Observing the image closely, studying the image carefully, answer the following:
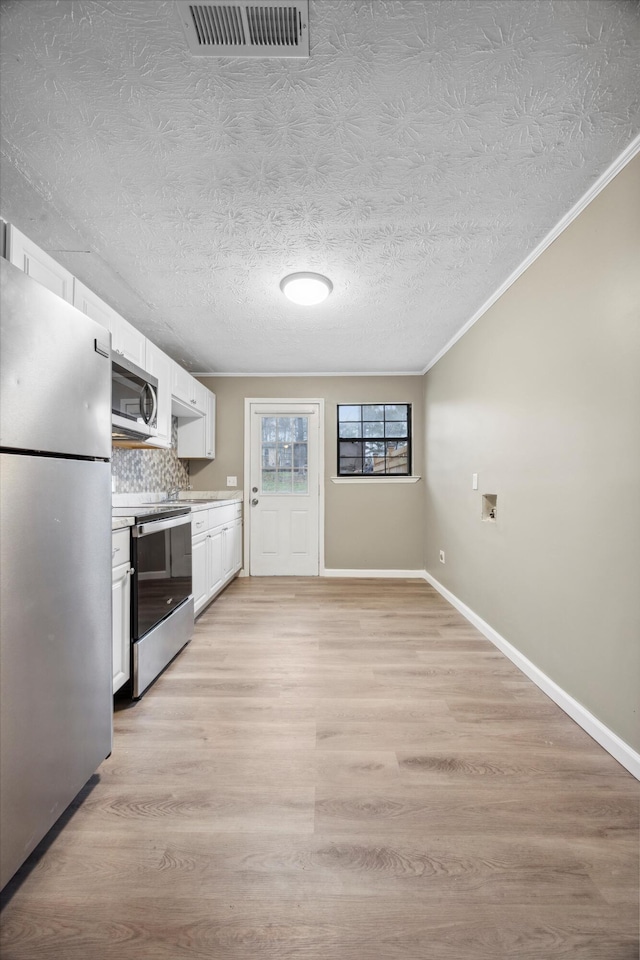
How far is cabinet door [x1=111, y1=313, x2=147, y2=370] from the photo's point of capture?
A: 263 cm

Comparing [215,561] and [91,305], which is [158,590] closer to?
[215,561]

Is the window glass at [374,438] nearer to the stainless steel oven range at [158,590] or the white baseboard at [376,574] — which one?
the white baseboard at [376,574]

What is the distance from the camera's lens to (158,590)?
2.43 metres

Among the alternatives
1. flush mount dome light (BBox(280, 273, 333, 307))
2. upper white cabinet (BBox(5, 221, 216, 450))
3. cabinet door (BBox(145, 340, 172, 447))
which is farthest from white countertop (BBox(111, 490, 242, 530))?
flush mount dome light (BBox(280, 273, 333, 307))

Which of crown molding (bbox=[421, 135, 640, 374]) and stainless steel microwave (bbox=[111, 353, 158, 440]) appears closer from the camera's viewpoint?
crown molding (bbox=[421, 135, 640, 374])

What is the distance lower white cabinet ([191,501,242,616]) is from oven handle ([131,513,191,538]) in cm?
34

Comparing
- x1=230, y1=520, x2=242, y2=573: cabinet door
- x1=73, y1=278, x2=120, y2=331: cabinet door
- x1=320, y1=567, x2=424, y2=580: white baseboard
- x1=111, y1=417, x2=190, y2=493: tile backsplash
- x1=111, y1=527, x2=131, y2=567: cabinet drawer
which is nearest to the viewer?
x1=111, y1=527, x2=131, y2=567: cabinet drawer

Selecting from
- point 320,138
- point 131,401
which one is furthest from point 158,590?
point 320,138

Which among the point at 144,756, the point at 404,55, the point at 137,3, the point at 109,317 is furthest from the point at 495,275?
the point at 144,756

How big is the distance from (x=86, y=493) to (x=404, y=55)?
1717mm

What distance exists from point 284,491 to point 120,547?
10.0 ft

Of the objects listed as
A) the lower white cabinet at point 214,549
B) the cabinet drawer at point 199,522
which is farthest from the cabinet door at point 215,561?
the cabinet drawer at point 199,522

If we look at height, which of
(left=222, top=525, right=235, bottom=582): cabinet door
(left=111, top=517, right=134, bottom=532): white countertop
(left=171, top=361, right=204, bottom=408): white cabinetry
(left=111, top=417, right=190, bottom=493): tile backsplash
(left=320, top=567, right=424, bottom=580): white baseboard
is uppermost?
(left=171, top=361, right=204, bottom=408): white cabinetry

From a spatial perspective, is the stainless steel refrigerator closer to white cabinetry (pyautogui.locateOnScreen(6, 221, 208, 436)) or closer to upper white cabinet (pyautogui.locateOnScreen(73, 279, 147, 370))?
white cabinetry (pyautogui.locateOnScreen(6, 221, 208, 436))
